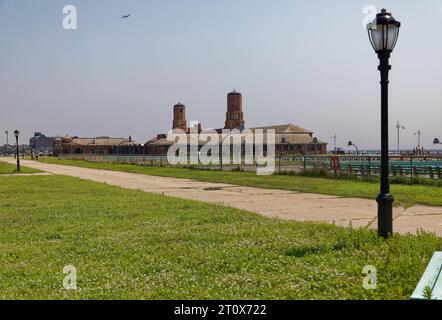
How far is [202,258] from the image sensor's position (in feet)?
21.1

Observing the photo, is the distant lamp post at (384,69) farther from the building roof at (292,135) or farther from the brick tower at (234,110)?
the brick tower at (234,110)

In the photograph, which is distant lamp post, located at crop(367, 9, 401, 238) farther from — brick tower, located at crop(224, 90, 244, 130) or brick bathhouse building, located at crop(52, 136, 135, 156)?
brick bathhouse building, located at crop(52, 136, 135, 156)

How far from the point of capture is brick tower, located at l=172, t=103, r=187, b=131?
439 feet

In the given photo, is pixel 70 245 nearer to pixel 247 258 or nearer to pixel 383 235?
pixel 247 258

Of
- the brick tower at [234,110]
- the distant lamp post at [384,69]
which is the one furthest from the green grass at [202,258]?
the brick tower at [234,110]

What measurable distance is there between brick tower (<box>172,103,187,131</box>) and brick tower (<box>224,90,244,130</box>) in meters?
15.1

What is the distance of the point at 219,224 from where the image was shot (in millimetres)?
9609

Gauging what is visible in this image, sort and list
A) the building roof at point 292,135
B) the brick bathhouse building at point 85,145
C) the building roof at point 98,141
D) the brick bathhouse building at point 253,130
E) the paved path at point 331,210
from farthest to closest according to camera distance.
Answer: the building roof at point 98,141, the brick bathhouse building at point 85,145, the building roof at point 292,135, the brick bathhouse building at point 253,130, the paved path at point 331,210

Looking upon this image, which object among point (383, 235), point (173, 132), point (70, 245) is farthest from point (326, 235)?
point (173, 132)

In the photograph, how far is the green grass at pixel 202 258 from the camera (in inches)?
197

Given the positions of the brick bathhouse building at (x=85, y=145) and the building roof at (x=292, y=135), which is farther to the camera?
the brick bathhouse building at (x=85, y=145)

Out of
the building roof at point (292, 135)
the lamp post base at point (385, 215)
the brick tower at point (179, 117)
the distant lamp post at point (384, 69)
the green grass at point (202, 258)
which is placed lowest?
the green grass at point (202, 258)

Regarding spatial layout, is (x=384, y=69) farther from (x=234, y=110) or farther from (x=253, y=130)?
(x=234, y=110)

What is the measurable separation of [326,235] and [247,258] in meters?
2.10
